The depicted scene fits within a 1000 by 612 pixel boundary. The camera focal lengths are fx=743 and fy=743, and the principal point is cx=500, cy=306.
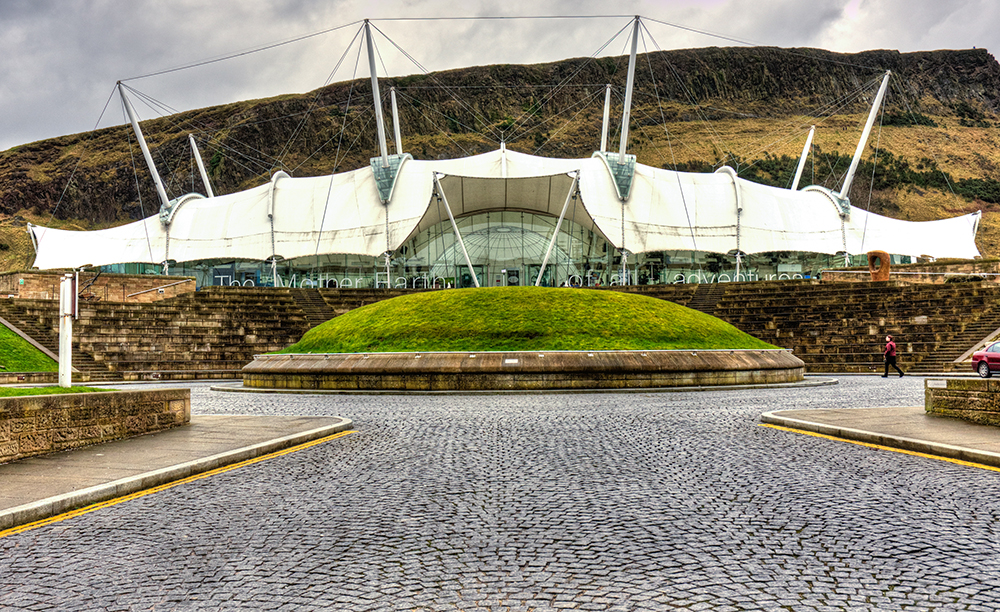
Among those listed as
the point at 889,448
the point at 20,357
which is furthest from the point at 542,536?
the point at 20,357

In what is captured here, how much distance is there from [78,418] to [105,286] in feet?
101

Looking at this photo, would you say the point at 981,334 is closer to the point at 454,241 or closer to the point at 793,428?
the point at 793,428

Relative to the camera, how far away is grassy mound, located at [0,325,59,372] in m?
22.3

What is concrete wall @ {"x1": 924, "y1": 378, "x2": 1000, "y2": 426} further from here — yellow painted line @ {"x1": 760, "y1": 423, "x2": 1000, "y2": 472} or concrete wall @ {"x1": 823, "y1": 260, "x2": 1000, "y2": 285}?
concrete wall @ {"x1": 823, "y1": 260, "x2": 1000, "y2": 285}

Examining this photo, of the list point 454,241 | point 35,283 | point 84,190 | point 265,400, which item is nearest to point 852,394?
point 265,400

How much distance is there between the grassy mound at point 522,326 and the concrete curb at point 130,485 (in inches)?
414

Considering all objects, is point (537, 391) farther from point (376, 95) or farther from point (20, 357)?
point (376, 95)

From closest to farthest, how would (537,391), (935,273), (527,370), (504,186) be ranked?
(537,391)
(527,370)
(935,273)
(504,186)

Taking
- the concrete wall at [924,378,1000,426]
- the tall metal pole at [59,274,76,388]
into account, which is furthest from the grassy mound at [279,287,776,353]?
the tall metal pole at [59,274,76,388]

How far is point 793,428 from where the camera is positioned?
9.52 metres

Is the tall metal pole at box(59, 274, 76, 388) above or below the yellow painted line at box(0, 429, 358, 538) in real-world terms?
above

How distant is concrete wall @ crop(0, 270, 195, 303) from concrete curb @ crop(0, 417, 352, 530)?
2925 centimetres

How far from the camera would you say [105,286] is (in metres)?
34.8

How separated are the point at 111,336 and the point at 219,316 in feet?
13.6
